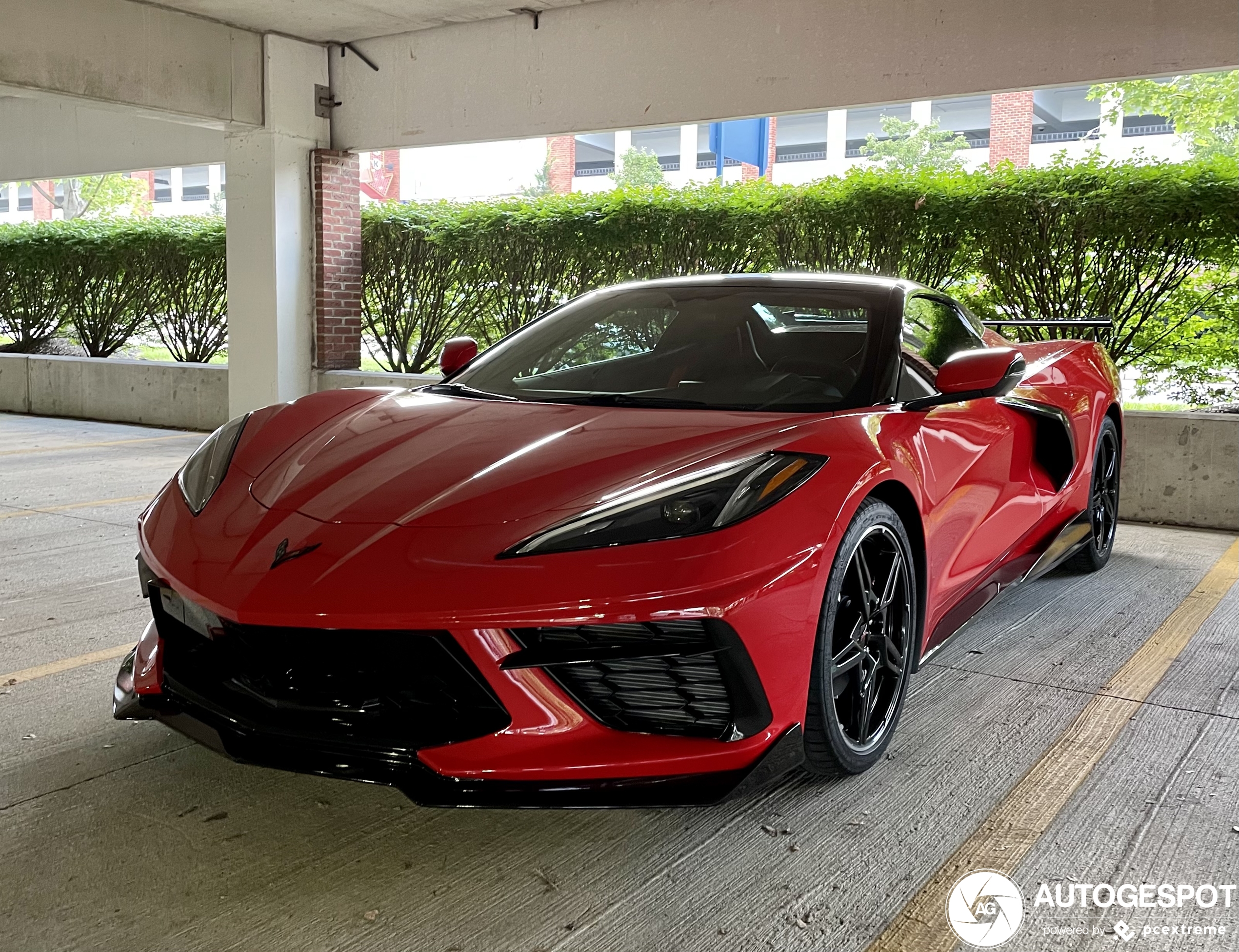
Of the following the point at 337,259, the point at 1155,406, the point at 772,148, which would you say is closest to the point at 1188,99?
the point at 1155,406

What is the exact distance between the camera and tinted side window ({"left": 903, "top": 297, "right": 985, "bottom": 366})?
333 cm

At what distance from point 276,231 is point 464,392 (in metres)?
7.58

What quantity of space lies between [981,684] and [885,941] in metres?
1.62

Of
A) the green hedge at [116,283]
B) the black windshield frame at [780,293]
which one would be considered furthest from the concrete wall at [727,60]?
the black windshield frame at [780,293]

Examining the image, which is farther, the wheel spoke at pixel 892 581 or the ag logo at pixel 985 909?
the wheel spoke at pixel 892 581

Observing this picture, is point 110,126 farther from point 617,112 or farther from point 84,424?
point 617,112

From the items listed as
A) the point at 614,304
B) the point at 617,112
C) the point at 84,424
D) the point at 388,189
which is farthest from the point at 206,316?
the point at 388,189

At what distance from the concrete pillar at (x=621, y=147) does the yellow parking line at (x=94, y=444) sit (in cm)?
3608

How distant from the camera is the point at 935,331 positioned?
11.8 ft

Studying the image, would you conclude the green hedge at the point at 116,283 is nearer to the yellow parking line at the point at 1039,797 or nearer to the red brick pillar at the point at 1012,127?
the yellow parking line at the point at 1039,797

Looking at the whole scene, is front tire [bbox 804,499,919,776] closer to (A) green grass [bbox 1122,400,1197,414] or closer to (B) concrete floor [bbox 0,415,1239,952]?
(B) concrete floor [bbox 0,415,1239,952]

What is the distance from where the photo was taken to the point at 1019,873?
7.60 ft

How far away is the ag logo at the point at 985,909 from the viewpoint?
209 centimetres

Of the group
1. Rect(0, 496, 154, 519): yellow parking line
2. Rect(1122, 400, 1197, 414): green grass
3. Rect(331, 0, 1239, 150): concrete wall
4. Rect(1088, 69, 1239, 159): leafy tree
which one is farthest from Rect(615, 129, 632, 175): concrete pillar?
Rect(0, 496, 154, 519): yellow parking line
